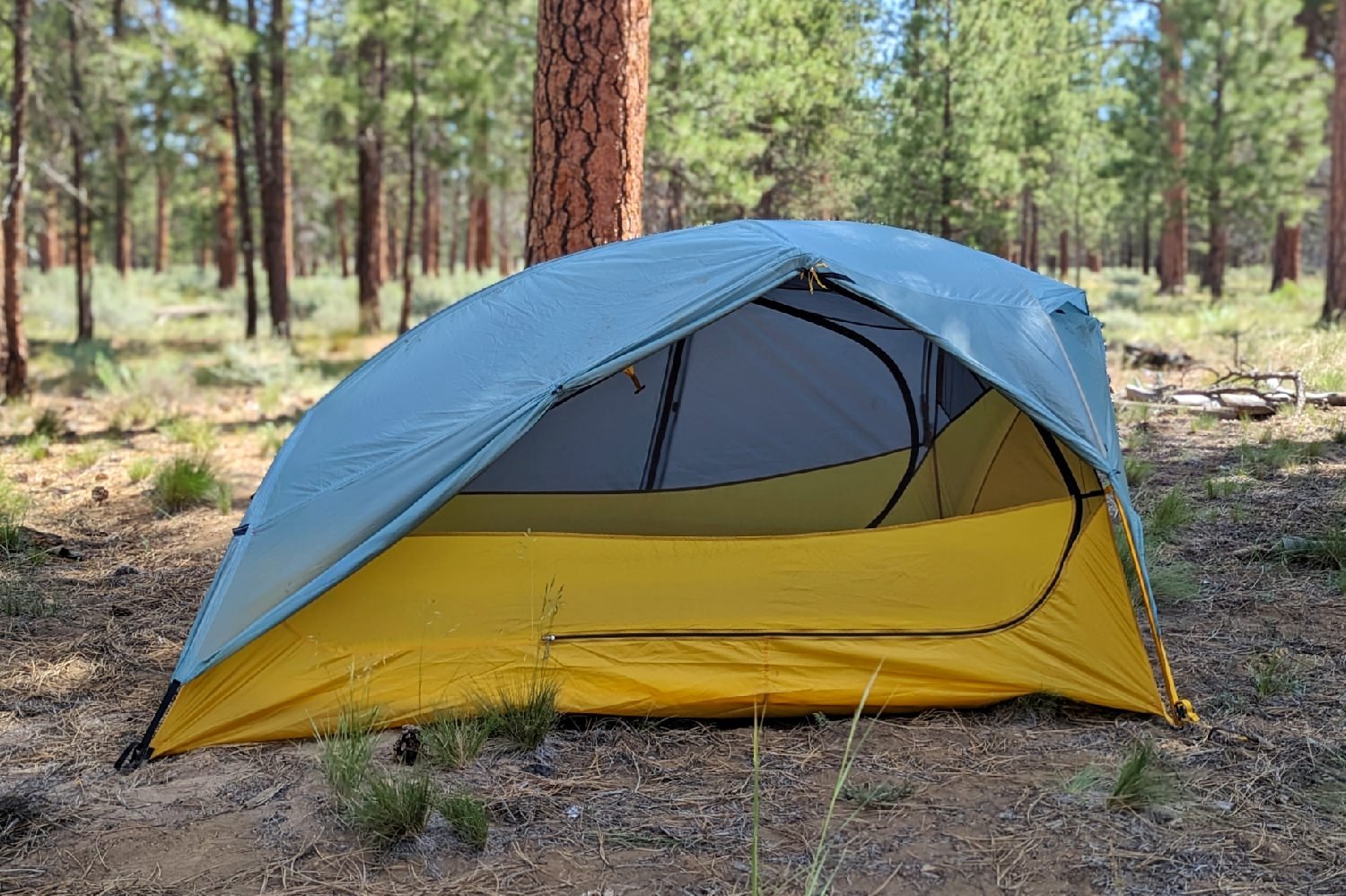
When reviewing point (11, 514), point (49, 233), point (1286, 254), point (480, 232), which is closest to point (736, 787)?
point (11, 514)

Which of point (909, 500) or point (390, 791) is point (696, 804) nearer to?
point (390, 791)

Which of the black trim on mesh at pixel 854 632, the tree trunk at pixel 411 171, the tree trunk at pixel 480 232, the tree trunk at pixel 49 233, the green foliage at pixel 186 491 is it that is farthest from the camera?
the tree trunk at pixel 480 232

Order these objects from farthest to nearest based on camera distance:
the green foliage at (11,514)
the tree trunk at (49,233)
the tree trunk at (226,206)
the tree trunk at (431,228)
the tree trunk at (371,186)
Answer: the tree trunk at (431,228) → the tree trunk at (49,233) → the tree trunk at (226,206) → the tree trunk at (371,186) → the green foliage at (11,514)

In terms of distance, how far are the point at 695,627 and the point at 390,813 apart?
3.71 feet

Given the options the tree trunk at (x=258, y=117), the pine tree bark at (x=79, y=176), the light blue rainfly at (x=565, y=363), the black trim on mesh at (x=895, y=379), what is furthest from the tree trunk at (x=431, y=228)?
the light blue rainfly at (x=565, y=363)

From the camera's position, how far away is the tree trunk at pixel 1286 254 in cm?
2034

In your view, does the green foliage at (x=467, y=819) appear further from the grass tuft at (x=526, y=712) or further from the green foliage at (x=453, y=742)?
the grass tuft at (x=526, y=712)

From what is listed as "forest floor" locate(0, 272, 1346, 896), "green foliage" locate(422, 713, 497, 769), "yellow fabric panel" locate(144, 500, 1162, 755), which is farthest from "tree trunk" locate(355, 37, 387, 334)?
→ "green foliage" locate(422, 713, 497, 769)

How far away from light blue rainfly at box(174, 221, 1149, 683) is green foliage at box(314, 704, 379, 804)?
34 cm

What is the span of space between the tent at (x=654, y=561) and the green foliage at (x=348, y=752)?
0.11m

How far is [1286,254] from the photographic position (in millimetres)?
20688

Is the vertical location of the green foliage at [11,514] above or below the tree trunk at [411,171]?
below

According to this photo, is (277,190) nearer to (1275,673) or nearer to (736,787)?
(736,787)

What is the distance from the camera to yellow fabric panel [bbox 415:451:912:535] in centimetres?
410
